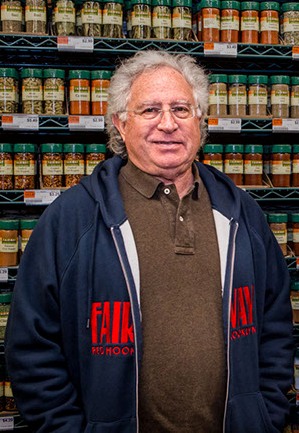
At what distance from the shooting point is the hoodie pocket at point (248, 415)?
125cm

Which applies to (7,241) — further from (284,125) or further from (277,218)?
(284,125)

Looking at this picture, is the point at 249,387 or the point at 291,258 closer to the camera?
the point at 249,387

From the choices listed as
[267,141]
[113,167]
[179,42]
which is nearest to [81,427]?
[113,167]

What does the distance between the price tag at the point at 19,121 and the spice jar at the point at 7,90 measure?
0.07 metres

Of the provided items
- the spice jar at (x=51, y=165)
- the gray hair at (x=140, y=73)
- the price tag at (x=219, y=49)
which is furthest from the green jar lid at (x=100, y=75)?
the gray hair at (x=140, y=73)

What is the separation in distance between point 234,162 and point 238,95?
33 cm

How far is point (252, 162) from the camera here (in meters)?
2.63

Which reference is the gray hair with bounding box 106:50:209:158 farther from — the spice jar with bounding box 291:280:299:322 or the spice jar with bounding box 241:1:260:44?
the spice jar with bounding box 291:280:299:322

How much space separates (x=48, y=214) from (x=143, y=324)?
0.34 metres

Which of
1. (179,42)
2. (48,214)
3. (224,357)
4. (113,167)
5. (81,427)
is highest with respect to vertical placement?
(179,42)

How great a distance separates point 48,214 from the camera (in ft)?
4.18

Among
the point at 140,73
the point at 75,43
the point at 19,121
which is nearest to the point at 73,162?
the point at 19,121

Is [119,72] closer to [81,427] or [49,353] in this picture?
[49,353]

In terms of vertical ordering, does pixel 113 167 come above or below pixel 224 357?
above
